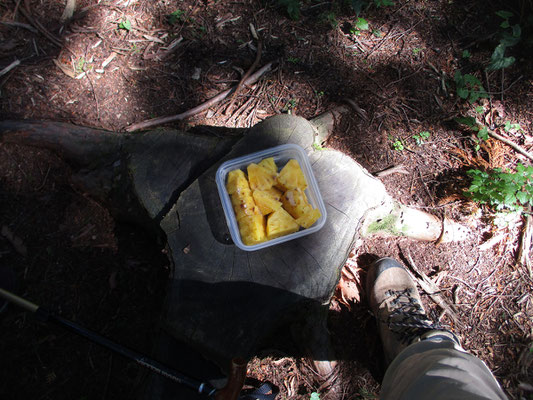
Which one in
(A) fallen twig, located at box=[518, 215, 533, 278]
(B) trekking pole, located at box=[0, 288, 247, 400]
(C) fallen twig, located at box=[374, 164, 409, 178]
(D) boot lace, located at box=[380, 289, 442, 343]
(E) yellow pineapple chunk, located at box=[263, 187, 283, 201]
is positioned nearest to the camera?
(B) trekking pole, located at box=[0, 288, 247, 400]

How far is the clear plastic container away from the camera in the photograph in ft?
6.81

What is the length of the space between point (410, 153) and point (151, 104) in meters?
2.30

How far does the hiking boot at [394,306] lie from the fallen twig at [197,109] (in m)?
1.90

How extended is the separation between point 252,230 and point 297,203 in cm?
31

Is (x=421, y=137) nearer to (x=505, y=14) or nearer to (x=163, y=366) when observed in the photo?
(x=505, y=14)

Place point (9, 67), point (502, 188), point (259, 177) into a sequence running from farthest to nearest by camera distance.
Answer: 1. point (9, 67)
2. point (502, 188)
3. point (259, 177)

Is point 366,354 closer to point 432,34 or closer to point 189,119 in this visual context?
point 189,119

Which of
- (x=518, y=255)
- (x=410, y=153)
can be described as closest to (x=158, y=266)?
(x=410, y=153)

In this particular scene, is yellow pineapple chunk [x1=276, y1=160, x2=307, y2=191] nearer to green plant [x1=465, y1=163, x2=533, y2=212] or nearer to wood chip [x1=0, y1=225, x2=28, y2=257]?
green plant [x1=465, y1=163, x2=533, y2=212]

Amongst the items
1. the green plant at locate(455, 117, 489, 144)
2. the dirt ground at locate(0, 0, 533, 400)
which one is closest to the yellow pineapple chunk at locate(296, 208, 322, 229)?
the dirt ground at locate(0, 0, 533, 400)

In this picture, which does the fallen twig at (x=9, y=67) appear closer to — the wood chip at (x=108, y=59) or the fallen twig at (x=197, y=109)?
the wood chip at (x=108, y=59)

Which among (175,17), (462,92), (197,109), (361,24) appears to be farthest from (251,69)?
(462,92)

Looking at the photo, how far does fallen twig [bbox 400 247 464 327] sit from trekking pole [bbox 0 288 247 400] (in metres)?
1.81

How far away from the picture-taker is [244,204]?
6.83 feet
